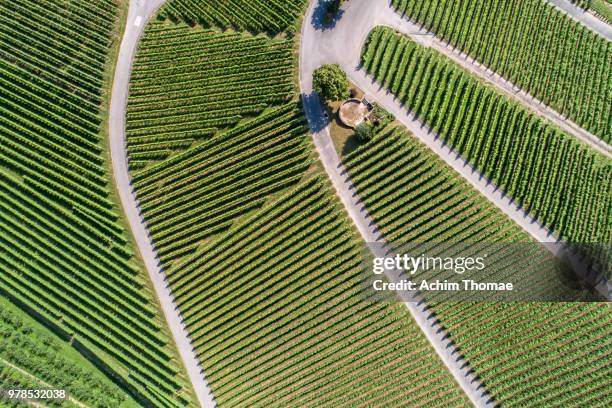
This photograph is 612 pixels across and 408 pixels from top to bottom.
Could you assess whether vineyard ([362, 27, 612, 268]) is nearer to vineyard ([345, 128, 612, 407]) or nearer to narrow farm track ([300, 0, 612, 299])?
narrow farm track ([300, 0, 612, 299])

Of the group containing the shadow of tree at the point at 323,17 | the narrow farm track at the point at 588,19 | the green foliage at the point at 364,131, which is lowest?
the narrow farm track at the point at 588,19

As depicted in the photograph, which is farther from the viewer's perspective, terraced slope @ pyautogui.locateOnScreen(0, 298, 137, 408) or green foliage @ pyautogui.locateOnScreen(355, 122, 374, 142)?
terraced slope @ pyautogui.locateOnScreen(0, 298, 137, 408)

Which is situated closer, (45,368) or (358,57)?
(358,57)

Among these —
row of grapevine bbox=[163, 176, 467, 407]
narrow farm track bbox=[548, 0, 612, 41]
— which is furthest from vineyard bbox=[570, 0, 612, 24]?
row of grapevine bbox=[163, 176, 467, 407]

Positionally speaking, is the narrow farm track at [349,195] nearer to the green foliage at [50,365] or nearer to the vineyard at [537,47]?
the vineyard at [537,47]

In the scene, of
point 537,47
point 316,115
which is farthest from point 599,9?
point 316,115

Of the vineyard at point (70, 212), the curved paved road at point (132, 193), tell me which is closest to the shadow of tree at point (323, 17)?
the curved paved road at point (132, 193)

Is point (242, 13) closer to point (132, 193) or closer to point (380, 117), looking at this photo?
point (380, 117)
